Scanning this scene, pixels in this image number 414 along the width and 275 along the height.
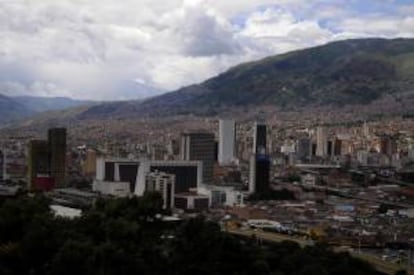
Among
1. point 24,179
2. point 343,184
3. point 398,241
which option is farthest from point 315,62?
point 398,241

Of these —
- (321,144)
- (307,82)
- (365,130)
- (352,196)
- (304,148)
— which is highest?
(307,82)

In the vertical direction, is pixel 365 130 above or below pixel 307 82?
below

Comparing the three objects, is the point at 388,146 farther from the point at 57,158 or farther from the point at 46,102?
the point at 46,102

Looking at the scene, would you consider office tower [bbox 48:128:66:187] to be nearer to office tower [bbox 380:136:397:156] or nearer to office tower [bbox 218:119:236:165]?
office tower [bbox 218:119:236:165]

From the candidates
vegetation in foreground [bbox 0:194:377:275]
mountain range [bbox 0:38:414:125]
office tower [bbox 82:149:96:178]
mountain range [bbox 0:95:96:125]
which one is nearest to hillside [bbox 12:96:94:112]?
mountain range [bbox 0:95:96:125]

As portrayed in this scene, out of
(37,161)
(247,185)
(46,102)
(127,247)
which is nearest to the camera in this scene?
(127,247)

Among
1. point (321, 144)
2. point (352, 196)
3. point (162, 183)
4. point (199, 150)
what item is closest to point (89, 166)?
point (199, 150)

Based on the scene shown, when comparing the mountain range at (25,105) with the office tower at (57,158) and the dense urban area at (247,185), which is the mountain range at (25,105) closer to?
the dense urban area at (247,185)
